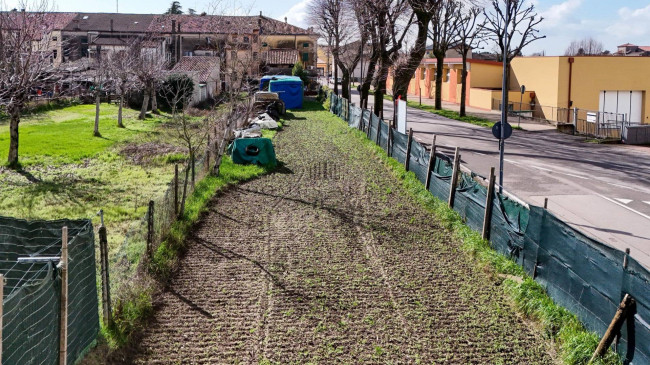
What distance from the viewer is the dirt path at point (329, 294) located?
A: 320 inches

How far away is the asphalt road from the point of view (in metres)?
14.7

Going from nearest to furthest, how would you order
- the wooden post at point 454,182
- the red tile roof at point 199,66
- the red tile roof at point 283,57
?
the wooden post at point 454,182, the red tile roof at point 199,66, the red tile roof at point 283,57

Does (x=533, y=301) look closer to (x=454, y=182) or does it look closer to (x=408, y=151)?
(x=454, y=182)

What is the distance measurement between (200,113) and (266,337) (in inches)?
1342

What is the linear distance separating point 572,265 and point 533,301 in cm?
78

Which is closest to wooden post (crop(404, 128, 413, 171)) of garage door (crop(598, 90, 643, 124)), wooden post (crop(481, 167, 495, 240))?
wooden post (crop(481, 167, 495, 240))

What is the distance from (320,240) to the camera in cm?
1302

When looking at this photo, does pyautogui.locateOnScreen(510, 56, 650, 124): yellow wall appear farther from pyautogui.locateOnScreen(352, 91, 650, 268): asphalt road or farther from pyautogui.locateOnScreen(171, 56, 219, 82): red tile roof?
pyautogui.locateOnScreen(171, 56, 219, 82): red tile roof

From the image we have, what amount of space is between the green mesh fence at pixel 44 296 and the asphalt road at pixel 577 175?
9.19m

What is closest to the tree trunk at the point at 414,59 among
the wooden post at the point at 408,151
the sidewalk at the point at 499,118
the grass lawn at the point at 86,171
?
the sidewalk at the point at 499,118

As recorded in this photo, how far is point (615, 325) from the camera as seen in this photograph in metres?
7.48

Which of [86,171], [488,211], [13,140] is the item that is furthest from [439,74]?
[488,211]

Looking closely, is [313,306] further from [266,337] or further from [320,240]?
[320,240]

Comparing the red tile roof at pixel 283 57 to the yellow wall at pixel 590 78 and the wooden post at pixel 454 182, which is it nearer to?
the yellow wall at pixel 590 78
